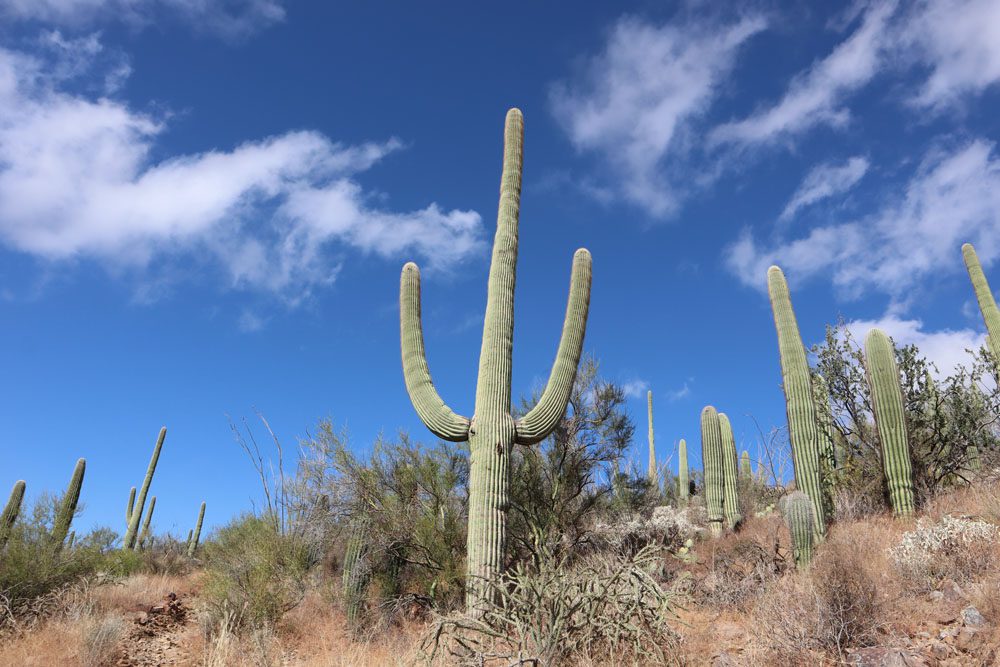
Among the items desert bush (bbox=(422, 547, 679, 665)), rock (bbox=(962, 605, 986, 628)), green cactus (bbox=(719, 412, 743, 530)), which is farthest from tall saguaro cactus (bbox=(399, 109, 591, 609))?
green cactus (bbox=(719, 412, 743, 530))

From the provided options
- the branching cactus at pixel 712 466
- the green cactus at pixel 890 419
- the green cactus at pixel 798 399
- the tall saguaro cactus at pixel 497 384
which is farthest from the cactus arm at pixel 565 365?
the branching cactus at pixel 712 466

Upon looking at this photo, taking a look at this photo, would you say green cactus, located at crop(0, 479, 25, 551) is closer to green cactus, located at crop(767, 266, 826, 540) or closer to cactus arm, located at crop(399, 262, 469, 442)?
cactus arm, located at crop(399, 262, 469, 442)

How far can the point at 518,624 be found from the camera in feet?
16.2

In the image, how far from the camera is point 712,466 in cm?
1411

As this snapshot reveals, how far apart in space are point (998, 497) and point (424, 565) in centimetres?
823

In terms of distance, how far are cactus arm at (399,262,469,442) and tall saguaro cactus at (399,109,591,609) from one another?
0.6 inches

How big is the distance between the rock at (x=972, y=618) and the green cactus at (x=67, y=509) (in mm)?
13796

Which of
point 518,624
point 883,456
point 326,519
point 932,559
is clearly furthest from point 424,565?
point 883,456

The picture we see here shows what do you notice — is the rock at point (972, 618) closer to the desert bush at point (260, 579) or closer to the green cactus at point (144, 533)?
the desert bush at point (260, 579)

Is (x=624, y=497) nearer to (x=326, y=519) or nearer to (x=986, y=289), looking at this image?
(x=326, y=519)

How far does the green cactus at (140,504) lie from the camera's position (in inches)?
772

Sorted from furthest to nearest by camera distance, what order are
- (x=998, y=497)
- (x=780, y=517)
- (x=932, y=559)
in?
(x=780, y=517) → (x=998, y=497) → (x=932, y=559)

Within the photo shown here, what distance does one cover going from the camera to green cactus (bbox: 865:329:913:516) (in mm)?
9352

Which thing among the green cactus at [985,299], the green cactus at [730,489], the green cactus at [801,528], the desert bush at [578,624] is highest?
the green cactus at [985,299]
